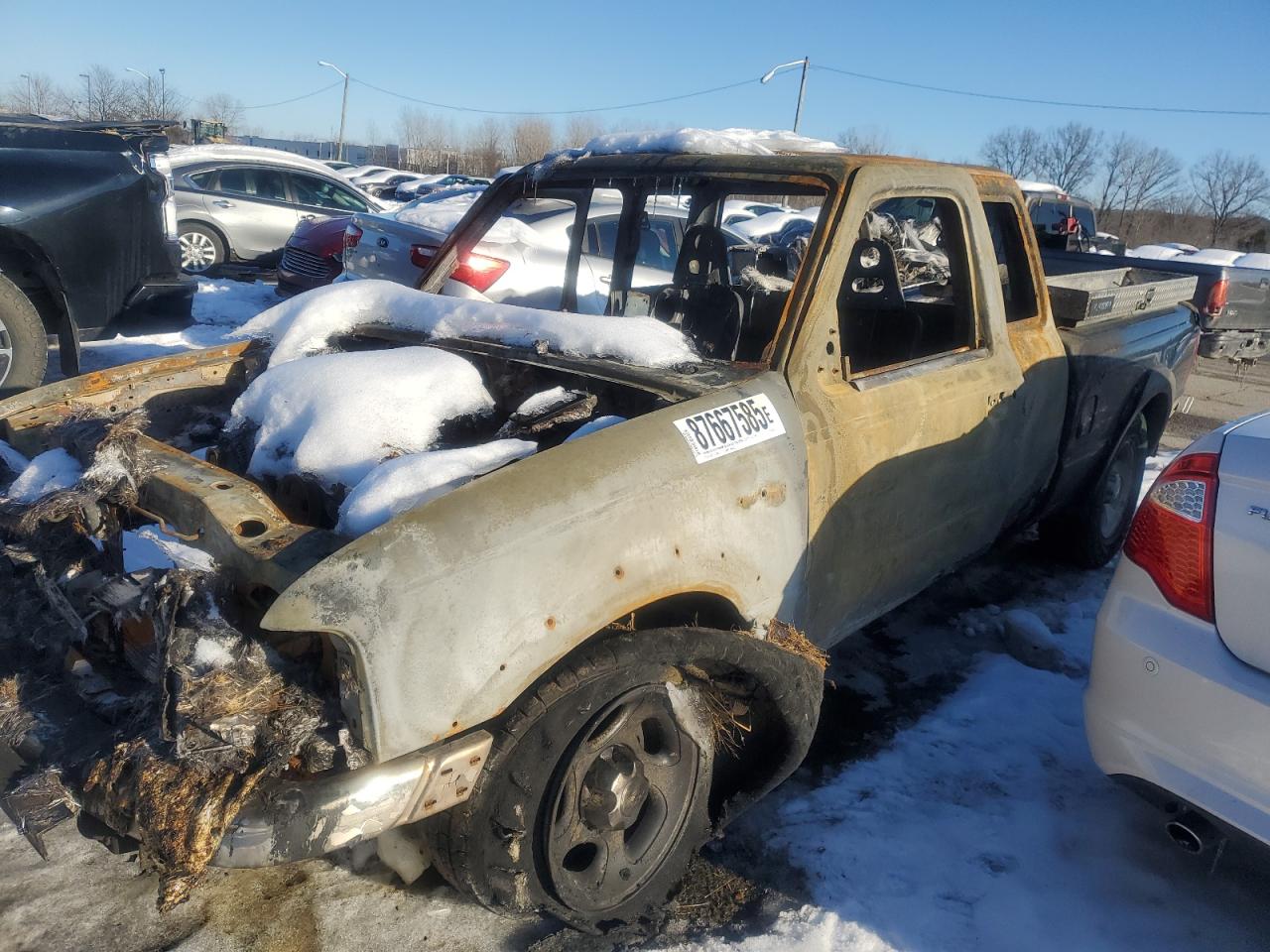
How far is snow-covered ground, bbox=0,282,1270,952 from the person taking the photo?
2.24 meters

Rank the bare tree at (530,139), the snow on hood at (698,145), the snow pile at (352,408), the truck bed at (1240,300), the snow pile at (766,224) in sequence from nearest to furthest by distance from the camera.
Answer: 1. the snow pile at (352,408)
2. the snow on hood at (698,145)
3. the truck bed at (1240,300)
4. the snow pile at (766,224)
5. the bare tree at (530,139)

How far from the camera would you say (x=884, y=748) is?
309 cm

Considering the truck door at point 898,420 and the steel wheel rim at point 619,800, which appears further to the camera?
the truck door at point 898,420

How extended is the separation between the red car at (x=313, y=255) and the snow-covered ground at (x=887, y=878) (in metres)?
7.23

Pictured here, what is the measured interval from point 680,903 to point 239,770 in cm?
123

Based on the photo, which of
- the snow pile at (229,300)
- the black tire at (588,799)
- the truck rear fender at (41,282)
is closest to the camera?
the black tire at (588,799)

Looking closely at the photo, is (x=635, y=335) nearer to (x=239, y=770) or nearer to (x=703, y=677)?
(x=703, y=677)

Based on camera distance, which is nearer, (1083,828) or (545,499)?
(545,499)

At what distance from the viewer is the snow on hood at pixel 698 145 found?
3186 millimetres

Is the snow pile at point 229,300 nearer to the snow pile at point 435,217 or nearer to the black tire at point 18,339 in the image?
the snow pile at point 435,217

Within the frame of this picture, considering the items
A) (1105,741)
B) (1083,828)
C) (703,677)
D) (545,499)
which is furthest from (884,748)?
(545,499)

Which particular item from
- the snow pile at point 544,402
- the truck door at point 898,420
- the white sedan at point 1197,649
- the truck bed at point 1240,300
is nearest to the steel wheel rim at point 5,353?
→ the snow pile at point 544,402

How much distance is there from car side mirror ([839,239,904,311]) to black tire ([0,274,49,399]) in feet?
15.7

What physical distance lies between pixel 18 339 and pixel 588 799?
507 cm
